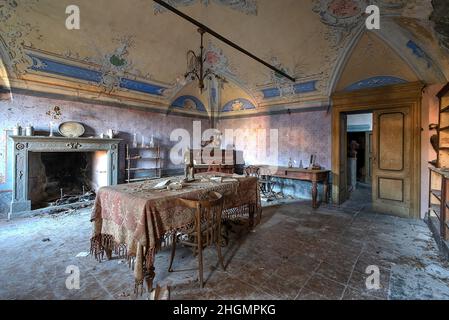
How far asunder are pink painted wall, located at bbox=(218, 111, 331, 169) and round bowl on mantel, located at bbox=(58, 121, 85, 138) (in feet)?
16.3

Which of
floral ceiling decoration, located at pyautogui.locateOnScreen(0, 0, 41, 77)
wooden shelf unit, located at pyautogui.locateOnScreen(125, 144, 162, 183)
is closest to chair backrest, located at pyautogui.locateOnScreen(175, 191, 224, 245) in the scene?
wooden shelf unit, located at pyautogui.locateOnScreen(125, 144, 162, 183)

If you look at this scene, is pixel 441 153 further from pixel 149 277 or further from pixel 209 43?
pixel 209 43

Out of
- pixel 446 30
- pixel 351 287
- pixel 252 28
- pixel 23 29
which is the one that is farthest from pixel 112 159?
pixel 446 30

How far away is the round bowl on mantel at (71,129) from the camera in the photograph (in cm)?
481

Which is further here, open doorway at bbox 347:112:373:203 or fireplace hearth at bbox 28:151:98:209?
open doorway at bbox 347:112:373:203

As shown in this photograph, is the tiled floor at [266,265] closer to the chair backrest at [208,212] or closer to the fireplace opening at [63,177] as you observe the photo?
the chair backrest at [208,212]

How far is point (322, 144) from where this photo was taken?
552 cm

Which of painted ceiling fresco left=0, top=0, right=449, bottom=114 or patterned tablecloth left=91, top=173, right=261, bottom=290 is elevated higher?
painted ceiling fresco left=0, top=0, right=449, bottom=114

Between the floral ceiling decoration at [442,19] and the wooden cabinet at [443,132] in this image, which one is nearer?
the floral ceiling decoration at [442,19]

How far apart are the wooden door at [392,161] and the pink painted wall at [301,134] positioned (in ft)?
3.48

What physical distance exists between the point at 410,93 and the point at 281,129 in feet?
9.86

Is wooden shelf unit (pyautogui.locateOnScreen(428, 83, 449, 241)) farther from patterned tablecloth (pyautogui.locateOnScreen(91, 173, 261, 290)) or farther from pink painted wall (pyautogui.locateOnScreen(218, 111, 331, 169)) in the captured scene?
patterned tablecloth (pyautogui.locateOnScreen(91, 173, 261, 290))

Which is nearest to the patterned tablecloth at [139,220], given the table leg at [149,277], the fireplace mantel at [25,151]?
the table leg at [149,277]

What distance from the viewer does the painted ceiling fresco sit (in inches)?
136
